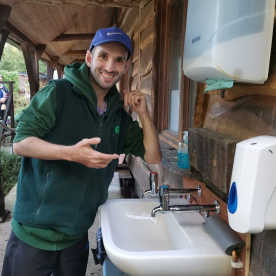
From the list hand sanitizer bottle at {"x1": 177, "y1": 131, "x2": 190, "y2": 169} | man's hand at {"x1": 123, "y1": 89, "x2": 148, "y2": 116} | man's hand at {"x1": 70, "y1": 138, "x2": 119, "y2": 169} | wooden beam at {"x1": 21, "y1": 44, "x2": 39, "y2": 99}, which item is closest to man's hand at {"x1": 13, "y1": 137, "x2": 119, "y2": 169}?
man's hand at {"x1": 70, "y1": 138, "x2": 119, "y2": 169}

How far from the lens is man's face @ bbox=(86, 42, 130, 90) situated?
1.61 m

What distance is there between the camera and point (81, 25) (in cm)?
597

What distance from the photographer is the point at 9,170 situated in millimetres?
6441

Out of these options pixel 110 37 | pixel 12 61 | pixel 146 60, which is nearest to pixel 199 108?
pixel 110 37

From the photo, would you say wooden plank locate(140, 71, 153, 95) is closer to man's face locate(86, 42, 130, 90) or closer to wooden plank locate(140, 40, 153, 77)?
wooden plank locate(140, 40, 153, 77)

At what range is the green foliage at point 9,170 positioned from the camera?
588 cm

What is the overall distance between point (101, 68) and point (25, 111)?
0.48m

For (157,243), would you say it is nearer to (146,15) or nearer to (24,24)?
(146,15)

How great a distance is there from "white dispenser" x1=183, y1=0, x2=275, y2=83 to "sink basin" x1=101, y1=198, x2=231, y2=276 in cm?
73

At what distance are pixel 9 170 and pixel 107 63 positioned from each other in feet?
18.6

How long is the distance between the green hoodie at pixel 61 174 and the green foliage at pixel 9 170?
4.58 meters

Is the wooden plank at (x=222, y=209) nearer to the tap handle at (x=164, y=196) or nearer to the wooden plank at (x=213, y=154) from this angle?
the wooden plank at (x=213, y=154)

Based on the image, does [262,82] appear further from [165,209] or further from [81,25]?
[81,25]

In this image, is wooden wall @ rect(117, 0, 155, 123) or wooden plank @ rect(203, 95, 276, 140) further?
wooden wall @ rect(117, 0, 155, 123)
